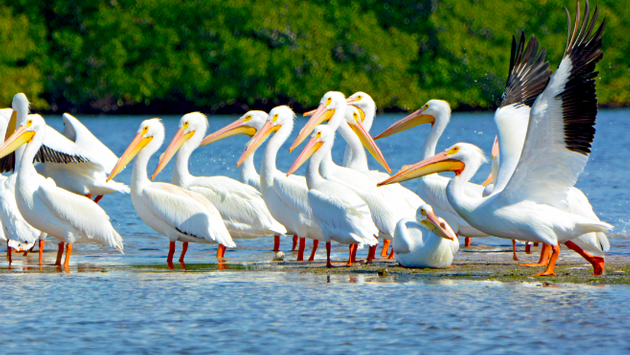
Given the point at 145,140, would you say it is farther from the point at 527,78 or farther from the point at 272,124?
the point at 527,78

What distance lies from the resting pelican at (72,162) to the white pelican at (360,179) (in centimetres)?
229

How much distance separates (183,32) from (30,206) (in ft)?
125

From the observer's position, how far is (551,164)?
21.2ft

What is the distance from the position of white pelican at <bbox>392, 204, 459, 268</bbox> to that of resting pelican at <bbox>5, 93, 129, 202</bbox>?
11.8 feet

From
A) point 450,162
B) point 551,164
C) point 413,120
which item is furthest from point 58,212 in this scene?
point 413,120

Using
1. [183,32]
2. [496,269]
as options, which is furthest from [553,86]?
[183,32]

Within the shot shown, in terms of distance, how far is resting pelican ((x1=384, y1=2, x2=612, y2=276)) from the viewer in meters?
6.15

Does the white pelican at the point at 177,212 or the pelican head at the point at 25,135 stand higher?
the pelican head at the point at 25,135

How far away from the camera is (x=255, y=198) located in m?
8.47

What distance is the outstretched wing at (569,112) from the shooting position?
6.13m

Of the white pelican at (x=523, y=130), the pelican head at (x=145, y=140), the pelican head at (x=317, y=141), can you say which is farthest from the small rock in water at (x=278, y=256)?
the white pelican at (x=523, y=130)

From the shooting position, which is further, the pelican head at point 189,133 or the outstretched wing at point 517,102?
the pelican head at point 189,133

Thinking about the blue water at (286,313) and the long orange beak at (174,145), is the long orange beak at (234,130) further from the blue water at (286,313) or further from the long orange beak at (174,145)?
the blue water at (286,313)

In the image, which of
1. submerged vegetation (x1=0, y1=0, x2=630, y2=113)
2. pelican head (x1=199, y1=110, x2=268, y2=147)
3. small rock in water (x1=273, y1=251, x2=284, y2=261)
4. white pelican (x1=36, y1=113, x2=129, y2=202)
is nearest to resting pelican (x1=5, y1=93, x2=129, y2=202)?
white pelican (x1=36, y1=113, x2=129, y2=202)
